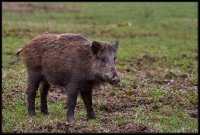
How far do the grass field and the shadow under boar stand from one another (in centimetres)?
48

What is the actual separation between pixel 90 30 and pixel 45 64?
1788 centimetres

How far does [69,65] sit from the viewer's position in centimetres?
1020

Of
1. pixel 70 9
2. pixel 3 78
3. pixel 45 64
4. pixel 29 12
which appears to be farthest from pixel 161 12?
pixel 45 64

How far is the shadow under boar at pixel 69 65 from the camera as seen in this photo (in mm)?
9859

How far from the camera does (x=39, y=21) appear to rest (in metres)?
31.5

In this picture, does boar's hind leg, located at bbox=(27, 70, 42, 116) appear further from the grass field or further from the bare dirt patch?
the bare dirt patch

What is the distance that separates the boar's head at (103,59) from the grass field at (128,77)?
2.99 ft

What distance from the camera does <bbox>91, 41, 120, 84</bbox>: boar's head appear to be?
9688 mm

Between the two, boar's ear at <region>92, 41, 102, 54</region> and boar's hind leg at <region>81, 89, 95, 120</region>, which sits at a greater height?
boar's ear at <region>92, 41, 102, 54</region>

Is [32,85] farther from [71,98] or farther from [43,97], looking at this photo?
[71,98]

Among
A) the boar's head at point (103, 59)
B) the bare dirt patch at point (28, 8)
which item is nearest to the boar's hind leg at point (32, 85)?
the boar's head at point (103, 59)

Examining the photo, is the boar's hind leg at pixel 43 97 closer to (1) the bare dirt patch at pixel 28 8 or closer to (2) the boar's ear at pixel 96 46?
(2) the boar's ear at pixel 96 46

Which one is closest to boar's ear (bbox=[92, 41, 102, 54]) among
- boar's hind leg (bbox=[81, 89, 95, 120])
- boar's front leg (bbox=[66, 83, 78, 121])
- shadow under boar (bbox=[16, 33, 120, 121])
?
shadow under boar (bbox=[16, 33, 120, 121])

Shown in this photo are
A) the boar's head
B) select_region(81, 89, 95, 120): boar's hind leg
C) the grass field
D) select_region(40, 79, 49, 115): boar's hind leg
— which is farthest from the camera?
select_region(40, 79, 49, 115): boar's hind leg
